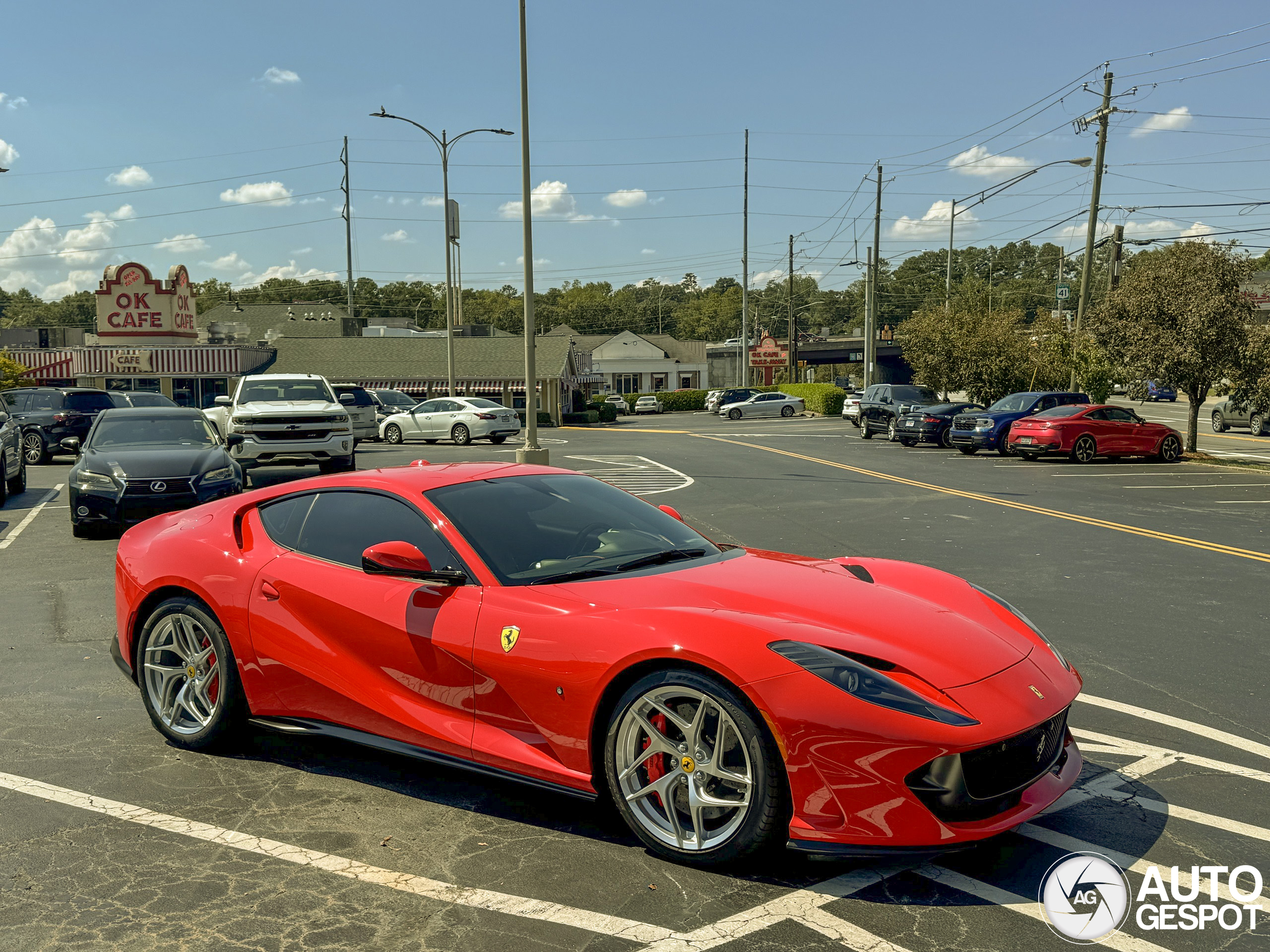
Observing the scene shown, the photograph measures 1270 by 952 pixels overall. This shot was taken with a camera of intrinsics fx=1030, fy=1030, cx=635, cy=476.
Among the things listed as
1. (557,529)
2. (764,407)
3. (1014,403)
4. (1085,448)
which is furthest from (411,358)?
(557,529)

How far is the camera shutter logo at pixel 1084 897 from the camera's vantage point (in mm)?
→ 3375

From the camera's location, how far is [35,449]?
23672mm

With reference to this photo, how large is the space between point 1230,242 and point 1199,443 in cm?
938

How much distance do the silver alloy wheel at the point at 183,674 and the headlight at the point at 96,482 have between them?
785cm

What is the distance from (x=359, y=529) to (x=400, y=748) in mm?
1064

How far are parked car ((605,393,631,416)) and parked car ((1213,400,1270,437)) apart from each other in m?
42.7

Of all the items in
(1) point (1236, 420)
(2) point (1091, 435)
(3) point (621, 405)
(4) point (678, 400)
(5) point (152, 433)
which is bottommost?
(3) point (621, 405)

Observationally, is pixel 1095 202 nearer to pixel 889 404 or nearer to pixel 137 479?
pixel 889 404

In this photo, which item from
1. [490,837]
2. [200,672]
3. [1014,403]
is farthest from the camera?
[1014,403]

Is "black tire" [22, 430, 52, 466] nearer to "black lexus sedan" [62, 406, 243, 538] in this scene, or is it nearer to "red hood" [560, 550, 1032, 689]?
"black lexus sedan" [62, 406, 243, 538]

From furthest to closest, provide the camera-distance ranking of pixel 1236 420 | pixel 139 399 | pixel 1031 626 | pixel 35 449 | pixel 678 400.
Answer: pixel 678 400 < pixel 1236 420 < pixel 139 399 < pixel 35 449 < pixel 1031 626

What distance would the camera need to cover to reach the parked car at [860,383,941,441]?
117 feet

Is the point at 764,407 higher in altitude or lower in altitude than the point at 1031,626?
lower

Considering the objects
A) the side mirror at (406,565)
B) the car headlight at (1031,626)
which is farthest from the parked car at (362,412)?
the car headlight at (1031,626)
